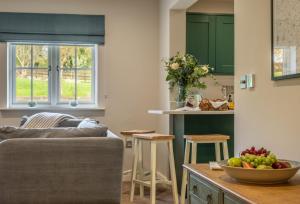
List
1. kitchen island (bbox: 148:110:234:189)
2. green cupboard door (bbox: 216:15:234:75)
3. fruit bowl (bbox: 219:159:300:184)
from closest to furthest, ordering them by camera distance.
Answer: fruit bowl (bbox: 219:159:300:184) < kitchen island (bbox: 148:110:234:189) < green cupboard door (bbox: 216:15:234:75)

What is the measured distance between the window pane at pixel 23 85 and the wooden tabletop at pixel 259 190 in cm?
398

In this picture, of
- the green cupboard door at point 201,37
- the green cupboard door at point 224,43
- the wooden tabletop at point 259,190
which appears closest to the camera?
the wooden tabletop at point 259,190

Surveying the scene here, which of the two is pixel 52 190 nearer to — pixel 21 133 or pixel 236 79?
pixel 21 133

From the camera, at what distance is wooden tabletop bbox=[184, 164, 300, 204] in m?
1.52

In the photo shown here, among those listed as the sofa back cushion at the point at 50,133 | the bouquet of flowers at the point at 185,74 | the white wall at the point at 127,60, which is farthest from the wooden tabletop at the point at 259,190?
the white wall at the point at 127,60

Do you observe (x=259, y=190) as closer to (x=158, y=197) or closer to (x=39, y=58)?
(x=158, y=197)

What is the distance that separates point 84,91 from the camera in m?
5.73

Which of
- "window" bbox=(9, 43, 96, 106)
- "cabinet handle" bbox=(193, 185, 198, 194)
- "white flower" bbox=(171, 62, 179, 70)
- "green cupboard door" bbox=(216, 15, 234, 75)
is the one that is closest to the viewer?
"cabinet handle" bbox=(193, 185, 198, 194)

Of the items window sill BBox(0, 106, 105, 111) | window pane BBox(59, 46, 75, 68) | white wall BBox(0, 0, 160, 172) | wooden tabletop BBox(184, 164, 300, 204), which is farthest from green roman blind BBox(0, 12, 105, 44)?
wooden tabletop BBox(184, 164, 300, 204)

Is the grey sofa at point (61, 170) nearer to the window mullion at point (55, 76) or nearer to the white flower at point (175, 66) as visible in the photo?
the white flower at point (175, 66)

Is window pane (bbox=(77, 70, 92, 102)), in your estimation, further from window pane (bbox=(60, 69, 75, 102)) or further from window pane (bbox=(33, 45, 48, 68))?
window pane (bbox=(33, 45, 48, 68))

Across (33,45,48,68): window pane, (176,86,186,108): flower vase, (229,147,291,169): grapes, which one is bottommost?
(229,147,291,169): grapes

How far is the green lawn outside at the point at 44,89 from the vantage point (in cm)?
557

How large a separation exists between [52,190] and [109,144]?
1.64 feet
